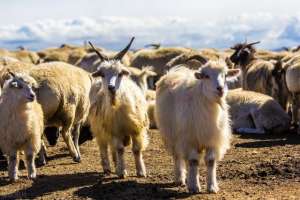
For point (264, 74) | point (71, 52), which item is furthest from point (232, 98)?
point (71, 52)

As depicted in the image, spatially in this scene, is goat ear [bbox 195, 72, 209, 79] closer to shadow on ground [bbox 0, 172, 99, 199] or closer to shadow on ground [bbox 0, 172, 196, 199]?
shadow on ground [bbox 0, 172, 196, 199]

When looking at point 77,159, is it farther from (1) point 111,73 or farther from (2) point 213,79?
(2) point 213,79

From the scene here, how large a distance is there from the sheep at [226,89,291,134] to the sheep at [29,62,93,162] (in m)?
4.65

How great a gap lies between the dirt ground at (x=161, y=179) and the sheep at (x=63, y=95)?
75cm

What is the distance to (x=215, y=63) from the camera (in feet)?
31.4

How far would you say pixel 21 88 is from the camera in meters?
11.3

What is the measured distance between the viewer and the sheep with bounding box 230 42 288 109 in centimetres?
1804

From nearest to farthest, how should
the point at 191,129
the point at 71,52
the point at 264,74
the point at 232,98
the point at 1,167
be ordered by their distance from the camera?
the point at 191,129
the point at 1,167
the point at 232,98
the point at 264,74
the point at 71,52

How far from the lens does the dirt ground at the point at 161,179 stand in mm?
9531

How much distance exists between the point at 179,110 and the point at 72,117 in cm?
399

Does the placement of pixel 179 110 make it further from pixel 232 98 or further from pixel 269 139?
pixel 232 98

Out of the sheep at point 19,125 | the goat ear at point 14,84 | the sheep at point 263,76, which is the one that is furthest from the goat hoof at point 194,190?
the sheep at point 263,76

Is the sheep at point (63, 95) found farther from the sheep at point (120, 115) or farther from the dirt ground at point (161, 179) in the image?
the sheep at point (120, 115)

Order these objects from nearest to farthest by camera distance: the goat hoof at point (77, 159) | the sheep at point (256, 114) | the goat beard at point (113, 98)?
the goat beard at point (113, 98) < the goat hoof at point (77, 159) < the sheep at point (256, 114)
